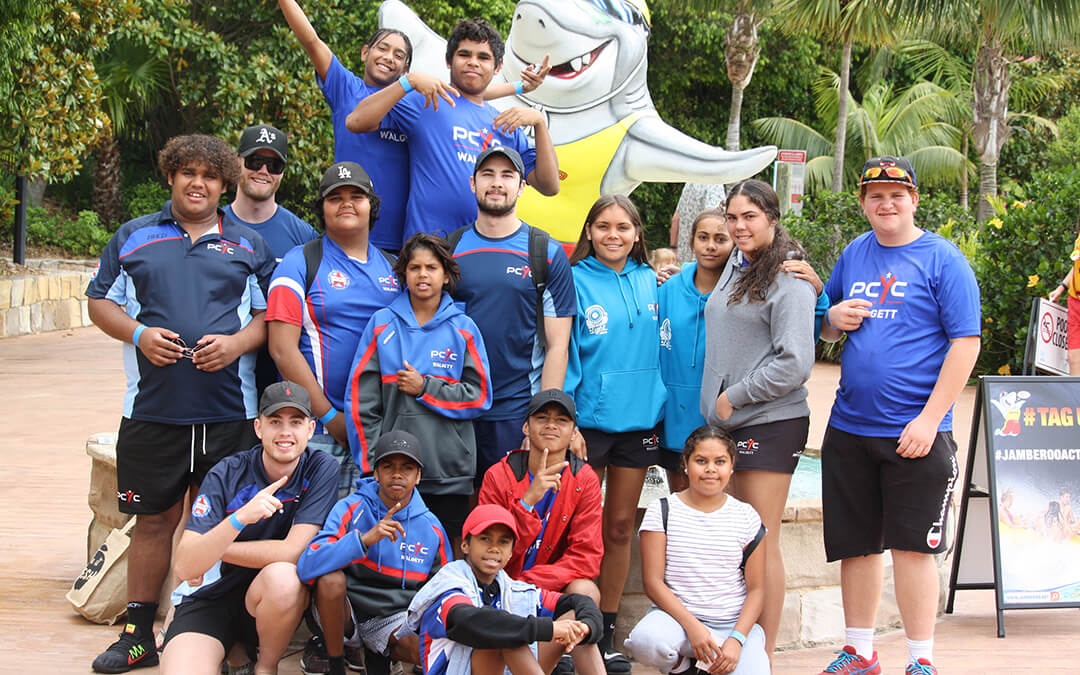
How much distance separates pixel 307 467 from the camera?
3812 mm

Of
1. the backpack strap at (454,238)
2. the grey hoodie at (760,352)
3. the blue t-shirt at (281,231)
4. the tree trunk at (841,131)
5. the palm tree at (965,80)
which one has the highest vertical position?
the palm tree at (965,80)

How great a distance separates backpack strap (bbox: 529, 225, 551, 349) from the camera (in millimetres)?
4148

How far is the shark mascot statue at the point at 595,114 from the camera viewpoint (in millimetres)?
7145

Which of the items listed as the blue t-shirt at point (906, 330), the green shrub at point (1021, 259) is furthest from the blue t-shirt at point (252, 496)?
the green shrub at point (1021, 259)

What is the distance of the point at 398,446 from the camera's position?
3.67m

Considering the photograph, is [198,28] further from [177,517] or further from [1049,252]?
[177,517]

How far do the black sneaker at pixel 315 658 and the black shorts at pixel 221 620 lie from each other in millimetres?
251

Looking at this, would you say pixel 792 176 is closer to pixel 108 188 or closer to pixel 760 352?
pixel 760 352

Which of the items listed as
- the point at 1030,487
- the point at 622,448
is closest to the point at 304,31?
the point at 622,448

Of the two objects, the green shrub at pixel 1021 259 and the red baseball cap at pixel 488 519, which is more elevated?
the green shrub at pixel 1021 259

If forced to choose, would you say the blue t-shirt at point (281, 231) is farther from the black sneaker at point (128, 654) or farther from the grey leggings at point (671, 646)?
the grey leggings at point (671, 646)

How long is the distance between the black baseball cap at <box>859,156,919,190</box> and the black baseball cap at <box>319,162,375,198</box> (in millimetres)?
1892

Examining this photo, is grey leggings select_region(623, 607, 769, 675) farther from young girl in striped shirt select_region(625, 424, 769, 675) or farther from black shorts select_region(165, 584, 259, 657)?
→ black shorts select_region(165, 584, 259, 657)

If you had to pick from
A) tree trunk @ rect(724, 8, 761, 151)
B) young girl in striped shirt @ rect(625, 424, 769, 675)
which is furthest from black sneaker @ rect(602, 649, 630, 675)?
tree trunk @ rect(724, 8, 761, 151)
